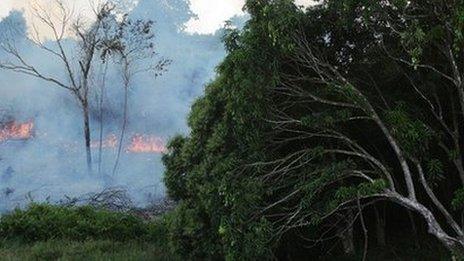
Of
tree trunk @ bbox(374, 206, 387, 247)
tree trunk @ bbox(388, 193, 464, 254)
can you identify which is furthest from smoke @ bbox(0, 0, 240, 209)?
tree trunk @ bbox(388, 193, 464, 254)

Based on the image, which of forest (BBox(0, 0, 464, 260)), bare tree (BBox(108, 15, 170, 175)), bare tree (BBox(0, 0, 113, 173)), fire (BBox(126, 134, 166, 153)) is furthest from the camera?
bare tree (BBox(108, 15, 170, 175))

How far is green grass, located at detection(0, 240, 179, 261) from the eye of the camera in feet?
46.1

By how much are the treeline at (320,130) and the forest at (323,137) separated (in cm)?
3

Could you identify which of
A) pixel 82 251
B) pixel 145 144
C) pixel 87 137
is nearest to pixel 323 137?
pixel 82 251

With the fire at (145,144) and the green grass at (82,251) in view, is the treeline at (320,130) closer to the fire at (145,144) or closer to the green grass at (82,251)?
the green grass at (82,251)

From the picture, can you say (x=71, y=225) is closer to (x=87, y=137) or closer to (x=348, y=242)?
(x=87, y=137)

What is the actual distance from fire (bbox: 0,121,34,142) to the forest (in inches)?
428

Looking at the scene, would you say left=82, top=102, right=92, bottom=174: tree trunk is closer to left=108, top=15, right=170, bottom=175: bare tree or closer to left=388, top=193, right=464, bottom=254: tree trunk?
left=108, top=15, right=170, bottom=175: bare tree

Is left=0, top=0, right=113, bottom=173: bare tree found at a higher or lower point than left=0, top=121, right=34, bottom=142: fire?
higher

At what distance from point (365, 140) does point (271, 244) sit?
330 cm

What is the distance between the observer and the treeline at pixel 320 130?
8.61 metres

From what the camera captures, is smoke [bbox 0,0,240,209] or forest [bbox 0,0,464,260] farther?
smoke [bbox 0,0,240,209]

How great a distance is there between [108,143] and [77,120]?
5.21ft

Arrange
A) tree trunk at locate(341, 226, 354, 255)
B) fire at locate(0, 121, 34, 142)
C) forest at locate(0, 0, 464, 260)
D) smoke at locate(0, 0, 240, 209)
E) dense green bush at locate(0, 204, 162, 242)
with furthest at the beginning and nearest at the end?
1. fire at locate(0, 121, 34, 142)
2. smoke at locate(0, 0, 240, 209)
3. dense green bush at locate(0, 204, 162, 242)
4. tree trunk at locate(341, 226, 354, 255)
5. forest at locate(0, 0, 464, 260)
